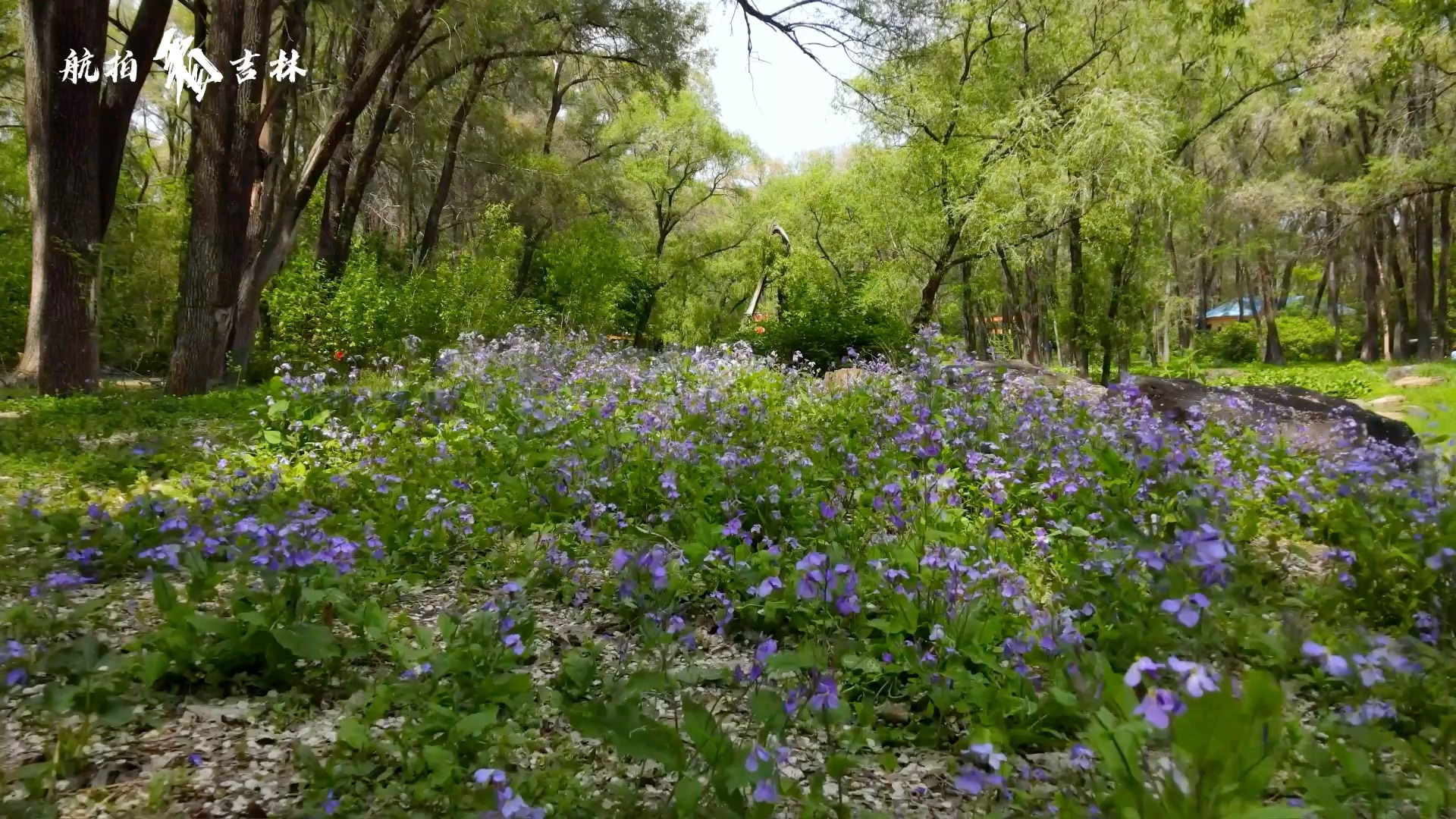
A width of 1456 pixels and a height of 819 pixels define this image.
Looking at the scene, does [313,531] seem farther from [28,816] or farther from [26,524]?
[26,524]

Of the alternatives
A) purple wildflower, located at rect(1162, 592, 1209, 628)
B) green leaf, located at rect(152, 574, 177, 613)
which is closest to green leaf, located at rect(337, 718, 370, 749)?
green leaf, located at rect(152, 574, 177, 613)

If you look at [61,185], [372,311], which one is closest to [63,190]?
[61,185]

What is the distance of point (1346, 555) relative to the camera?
8.94 ft

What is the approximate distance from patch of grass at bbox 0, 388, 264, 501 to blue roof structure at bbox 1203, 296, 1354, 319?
125 feet

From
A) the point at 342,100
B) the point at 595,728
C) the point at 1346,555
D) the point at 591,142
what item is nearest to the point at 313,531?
the point at 595,728

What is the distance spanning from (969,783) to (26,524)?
3.88 metres

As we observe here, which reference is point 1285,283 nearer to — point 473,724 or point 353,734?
point 473,724

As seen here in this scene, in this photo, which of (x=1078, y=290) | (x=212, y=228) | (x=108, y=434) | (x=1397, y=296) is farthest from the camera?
(x=1397, y=296)

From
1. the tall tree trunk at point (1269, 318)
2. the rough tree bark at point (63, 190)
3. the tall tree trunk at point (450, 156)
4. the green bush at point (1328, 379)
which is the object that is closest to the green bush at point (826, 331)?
the green bush at point (1328, 379)

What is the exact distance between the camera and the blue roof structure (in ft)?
117

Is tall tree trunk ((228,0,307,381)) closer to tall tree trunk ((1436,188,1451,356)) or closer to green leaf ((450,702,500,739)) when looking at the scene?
green leaf ((450,702,500,739))

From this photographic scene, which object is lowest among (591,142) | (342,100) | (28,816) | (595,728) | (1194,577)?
(28,816)

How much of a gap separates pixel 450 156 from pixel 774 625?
52.9 ft

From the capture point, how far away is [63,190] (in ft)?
26.5
